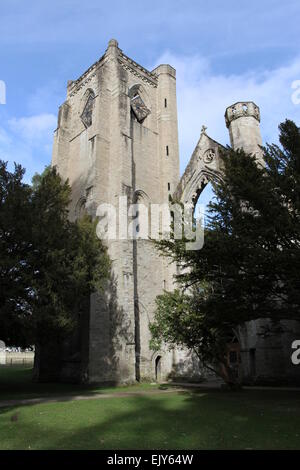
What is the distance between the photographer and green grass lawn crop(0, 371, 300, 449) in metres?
6.10

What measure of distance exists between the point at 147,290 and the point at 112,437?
18175 millimetres

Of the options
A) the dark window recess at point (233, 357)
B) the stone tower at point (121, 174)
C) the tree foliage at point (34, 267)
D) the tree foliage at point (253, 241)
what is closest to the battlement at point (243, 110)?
the stone tower at point (121, 174)

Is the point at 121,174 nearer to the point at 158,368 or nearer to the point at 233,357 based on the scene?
the point at 158,368

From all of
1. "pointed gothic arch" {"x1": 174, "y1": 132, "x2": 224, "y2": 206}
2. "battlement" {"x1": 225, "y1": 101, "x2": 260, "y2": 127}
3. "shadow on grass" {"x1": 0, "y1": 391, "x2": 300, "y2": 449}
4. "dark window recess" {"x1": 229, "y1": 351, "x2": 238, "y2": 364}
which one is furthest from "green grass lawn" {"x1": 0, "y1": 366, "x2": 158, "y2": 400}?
"battlement" {"x1": 225, "y1": 101, "x2": 260, "y2": 127}

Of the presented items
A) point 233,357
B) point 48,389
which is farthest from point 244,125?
point 48,389

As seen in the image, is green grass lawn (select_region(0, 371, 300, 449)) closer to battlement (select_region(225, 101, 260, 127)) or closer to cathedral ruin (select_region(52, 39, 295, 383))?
cathedral ruin (select_region(52, 39, 295, 383))

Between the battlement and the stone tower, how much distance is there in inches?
301

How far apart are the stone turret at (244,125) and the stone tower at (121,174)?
7.51 metres

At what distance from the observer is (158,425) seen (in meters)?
7.85

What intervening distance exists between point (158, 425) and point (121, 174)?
18.3 m

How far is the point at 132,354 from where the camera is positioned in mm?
20750

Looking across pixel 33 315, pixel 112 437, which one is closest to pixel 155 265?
pixel 33 315

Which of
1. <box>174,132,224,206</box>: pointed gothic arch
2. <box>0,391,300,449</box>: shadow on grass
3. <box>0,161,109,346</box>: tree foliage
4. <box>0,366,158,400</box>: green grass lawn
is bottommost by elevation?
<box>0,366,158,400</box>: green grass lawn
